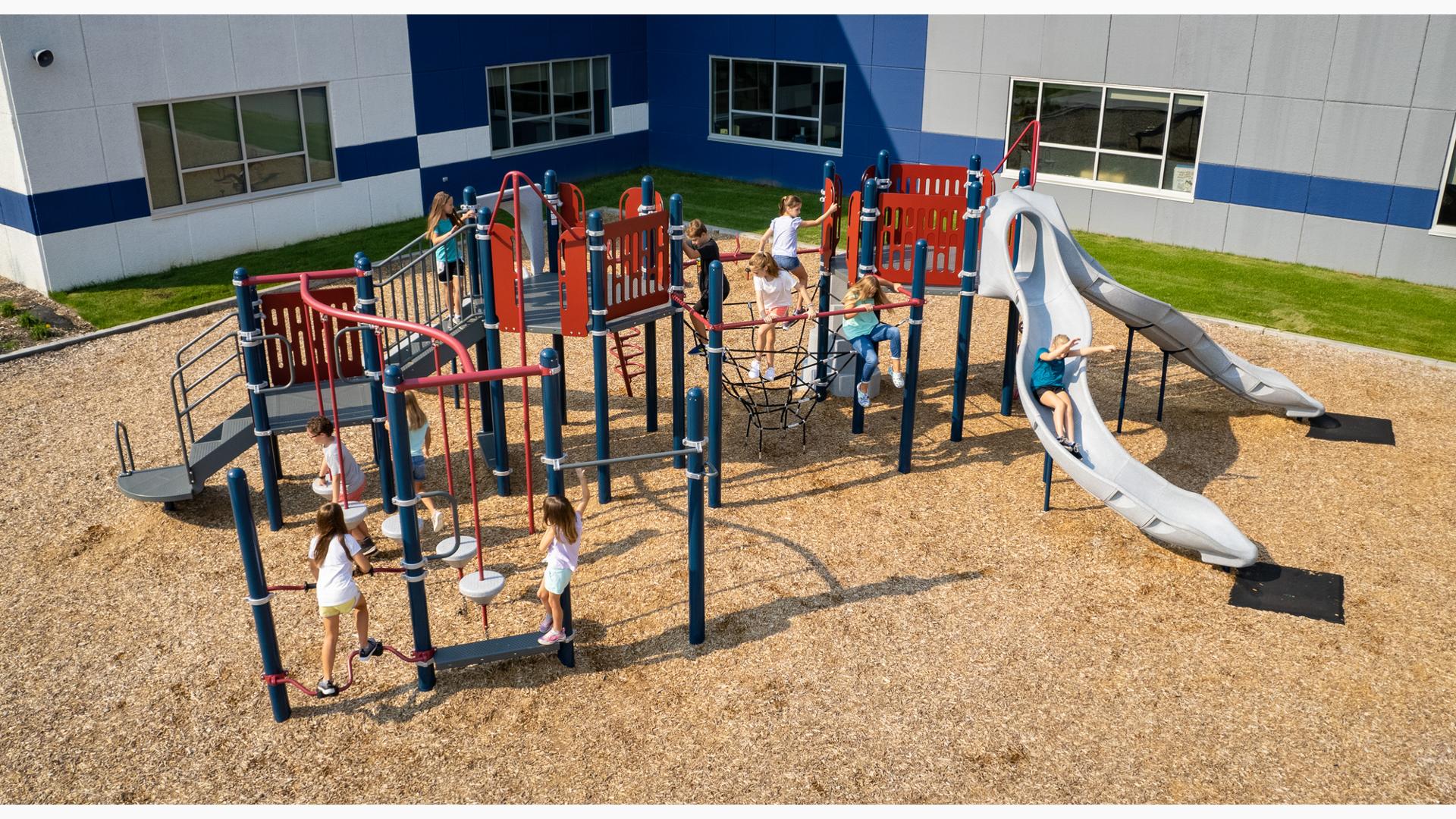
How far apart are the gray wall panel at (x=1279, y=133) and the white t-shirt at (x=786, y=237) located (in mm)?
8320

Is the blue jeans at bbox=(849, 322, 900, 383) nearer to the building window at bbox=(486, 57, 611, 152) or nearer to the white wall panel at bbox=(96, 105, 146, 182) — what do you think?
the white wall panel at bbox=(96, 105, 146, 182)

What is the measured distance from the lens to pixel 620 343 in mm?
12406

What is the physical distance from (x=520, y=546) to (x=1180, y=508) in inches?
212

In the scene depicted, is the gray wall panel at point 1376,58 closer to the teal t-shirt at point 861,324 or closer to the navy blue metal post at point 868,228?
the navy blue metal post at point 868,228

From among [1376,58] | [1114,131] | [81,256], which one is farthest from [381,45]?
[1376,58]

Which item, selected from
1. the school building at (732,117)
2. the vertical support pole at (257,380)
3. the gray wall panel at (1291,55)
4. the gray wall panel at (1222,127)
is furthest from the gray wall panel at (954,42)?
the vertical support pole at (257,380)

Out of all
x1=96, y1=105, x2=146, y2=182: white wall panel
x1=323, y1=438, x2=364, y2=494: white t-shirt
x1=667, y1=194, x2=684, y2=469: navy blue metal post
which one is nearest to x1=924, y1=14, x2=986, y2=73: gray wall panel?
x1=667, y1=194, x2=684, y2=469: navy blue metal post

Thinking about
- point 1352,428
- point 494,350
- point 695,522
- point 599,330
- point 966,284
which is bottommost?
point 1352,428

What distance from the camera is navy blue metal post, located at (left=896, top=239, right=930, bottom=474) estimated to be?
1008 cm

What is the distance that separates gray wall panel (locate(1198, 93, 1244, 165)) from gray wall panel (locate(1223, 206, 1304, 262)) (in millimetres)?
805

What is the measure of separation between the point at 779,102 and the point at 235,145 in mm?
9700

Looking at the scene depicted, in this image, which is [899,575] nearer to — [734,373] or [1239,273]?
[734,373]

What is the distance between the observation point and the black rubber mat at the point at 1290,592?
8596 millimetres

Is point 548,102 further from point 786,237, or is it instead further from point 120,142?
point 786,237
